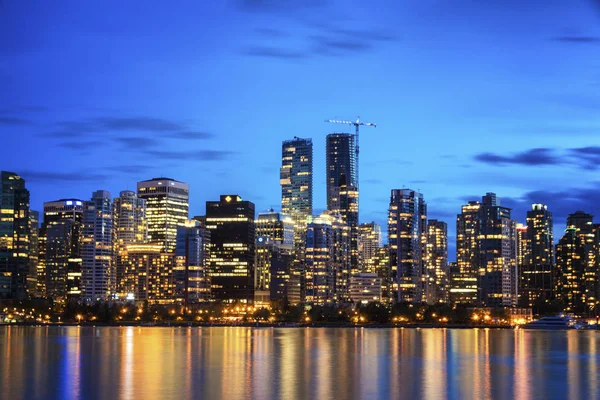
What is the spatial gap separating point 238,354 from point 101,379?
102 feet

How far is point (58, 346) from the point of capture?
116375 mm

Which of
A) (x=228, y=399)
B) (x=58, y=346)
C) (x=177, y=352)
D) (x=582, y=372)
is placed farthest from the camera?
(x=58, y=346)

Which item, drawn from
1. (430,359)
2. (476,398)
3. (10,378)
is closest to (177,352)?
(430,359)

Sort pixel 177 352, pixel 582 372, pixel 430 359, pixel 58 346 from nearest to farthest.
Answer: pixel 582 372
pixel 430 359
pixel 177 352
pixel 58 346

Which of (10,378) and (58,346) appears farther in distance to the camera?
(58,346)

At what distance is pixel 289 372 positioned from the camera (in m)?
75.7

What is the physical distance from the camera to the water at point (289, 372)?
61656 mm

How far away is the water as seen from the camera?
202 ft

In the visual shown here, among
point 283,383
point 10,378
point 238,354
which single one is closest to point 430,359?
point 238,354

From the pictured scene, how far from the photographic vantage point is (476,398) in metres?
59.6

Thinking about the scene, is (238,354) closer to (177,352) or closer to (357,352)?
(177,352)

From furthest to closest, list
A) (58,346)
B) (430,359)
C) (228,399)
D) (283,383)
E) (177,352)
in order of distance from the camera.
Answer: (58,346) → (177,352) → (430,359) → (283,383) → (228,399)

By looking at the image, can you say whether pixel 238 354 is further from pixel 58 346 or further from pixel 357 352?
pixel 58 346

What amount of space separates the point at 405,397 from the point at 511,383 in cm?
1308
